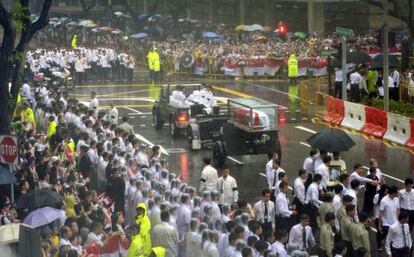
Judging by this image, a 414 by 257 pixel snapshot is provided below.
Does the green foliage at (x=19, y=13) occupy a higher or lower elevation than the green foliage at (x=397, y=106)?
higher

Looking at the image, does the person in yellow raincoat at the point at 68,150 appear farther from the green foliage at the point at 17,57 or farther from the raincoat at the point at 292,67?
the raincoat at the point at 292,67

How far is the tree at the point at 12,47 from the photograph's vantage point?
21.9 m

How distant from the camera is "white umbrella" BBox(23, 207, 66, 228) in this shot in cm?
1612

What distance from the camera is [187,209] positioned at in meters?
18.0

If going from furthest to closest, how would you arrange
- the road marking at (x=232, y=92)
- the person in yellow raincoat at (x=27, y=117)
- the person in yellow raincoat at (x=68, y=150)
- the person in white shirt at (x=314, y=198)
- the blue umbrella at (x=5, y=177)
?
the road marking at (x=232, y=92), the person in yellow raincoat at (x=27, y=117), the person in yellow raincoat at (x=68, y=150), the person in white shirt at (x=314, y=198), the blue umbrella at (x=5, y=177)

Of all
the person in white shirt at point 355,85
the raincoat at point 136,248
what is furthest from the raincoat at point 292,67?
the raincoat at point 136,248

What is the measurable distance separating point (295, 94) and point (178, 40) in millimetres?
22319

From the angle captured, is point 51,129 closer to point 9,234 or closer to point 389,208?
point 389,208

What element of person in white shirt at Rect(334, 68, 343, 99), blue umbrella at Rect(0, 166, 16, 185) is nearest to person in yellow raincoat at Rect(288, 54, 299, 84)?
person in white shirt at Rect(334, 68, 343, 99)

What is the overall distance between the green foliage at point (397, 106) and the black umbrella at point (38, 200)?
58.1 ft

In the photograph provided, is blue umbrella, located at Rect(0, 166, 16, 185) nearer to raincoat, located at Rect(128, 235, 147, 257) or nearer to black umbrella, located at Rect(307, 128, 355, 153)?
raincoat, located at Rect(128, 235, 147, 257)

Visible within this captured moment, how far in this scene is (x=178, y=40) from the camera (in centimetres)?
6481

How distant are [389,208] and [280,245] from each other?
12.1 feet

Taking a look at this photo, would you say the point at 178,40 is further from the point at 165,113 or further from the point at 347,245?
the point at 347,245
